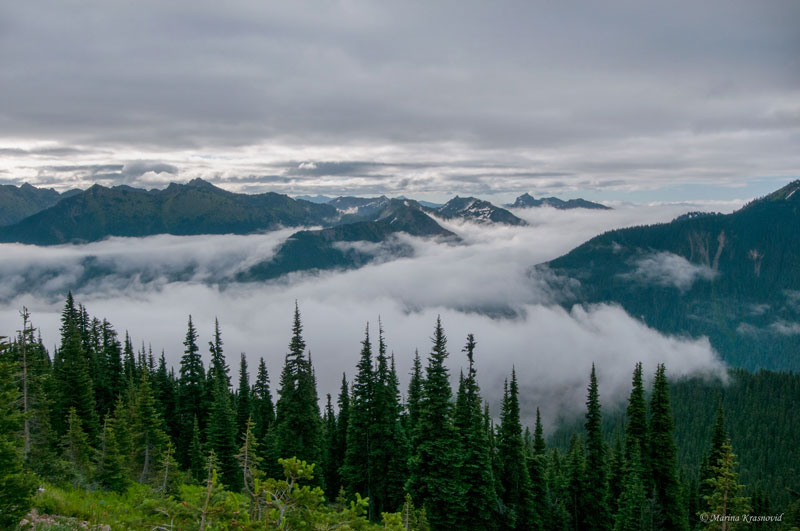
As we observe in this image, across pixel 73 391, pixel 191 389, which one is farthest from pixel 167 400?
pixel 73 391

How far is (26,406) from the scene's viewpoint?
27375mm

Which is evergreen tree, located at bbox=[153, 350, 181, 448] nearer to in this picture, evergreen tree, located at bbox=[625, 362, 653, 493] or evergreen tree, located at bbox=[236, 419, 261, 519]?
evergreen tree, located at bbox=[236, 419, 261, 519]

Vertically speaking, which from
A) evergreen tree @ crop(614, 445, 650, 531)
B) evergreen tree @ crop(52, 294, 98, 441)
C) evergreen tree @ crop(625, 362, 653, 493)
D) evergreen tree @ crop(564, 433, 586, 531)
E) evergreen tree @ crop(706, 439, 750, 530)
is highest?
evergreen tree @ crop(706, 439, 750, 530)

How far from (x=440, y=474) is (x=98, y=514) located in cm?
2328

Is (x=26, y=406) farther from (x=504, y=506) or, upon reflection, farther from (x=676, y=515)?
(x=676, y=515)

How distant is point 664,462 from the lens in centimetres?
4369

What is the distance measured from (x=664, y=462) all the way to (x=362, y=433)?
94.4 feet

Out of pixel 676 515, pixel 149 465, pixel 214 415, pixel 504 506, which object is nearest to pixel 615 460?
pixel 676 515

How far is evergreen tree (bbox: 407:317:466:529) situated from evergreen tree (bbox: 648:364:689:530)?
71.2ft

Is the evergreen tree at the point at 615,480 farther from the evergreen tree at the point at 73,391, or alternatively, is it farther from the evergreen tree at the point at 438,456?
the evergreen tree at the point at 73,391

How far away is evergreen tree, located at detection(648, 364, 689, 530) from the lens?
1668 inches

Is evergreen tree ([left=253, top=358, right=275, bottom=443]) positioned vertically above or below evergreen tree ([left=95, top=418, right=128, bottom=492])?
below

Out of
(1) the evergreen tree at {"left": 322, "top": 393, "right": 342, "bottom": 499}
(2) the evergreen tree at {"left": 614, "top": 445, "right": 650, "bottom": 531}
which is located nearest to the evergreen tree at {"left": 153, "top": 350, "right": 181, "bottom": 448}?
(1) the evergreen tree at {"left": 322, "top": 393, "right": 342, "bottom": 499}

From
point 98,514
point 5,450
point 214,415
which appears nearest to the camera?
point 5,450
